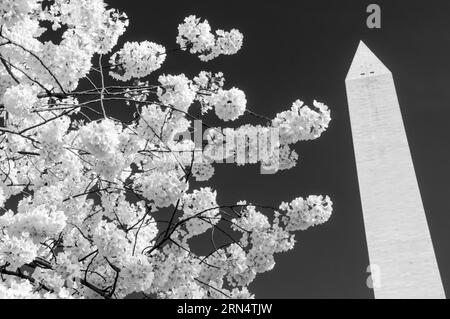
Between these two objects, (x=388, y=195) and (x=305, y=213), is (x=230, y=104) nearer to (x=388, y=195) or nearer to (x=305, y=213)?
(x=305, y=213)

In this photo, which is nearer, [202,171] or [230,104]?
[230,104]

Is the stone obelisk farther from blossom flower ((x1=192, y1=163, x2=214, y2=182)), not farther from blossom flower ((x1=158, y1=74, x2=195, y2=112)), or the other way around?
blossom flower ((x1=158, y1=74, x2=195, y2=112))

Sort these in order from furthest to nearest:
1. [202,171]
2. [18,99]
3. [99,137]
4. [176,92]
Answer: [202,171] < [176,92] < [18,99] < [99,137]

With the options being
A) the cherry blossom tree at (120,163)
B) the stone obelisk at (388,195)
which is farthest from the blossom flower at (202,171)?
the stone obelisk at (388,195)

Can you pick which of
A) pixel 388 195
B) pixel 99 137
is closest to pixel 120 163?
pixel 99 137

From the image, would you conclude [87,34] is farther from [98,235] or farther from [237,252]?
[237,252]

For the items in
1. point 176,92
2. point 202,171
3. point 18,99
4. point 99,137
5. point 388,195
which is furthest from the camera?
point 388,195

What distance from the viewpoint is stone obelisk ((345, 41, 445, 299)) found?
18312 millimetres

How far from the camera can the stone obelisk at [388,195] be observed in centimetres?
1831

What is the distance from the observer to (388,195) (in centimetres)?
1928

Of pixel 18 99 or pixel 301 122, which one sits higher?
pixel 301 122

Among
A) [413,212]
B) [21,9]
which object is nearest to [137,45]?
[21,9]

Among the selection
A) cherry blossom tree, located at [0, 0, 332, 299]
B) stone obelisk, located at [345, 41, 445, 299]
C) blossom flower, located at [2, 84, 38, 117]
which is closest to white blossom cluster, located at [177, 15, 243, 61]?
cherry blossom tree, located at [0, 0, 332, 299]
